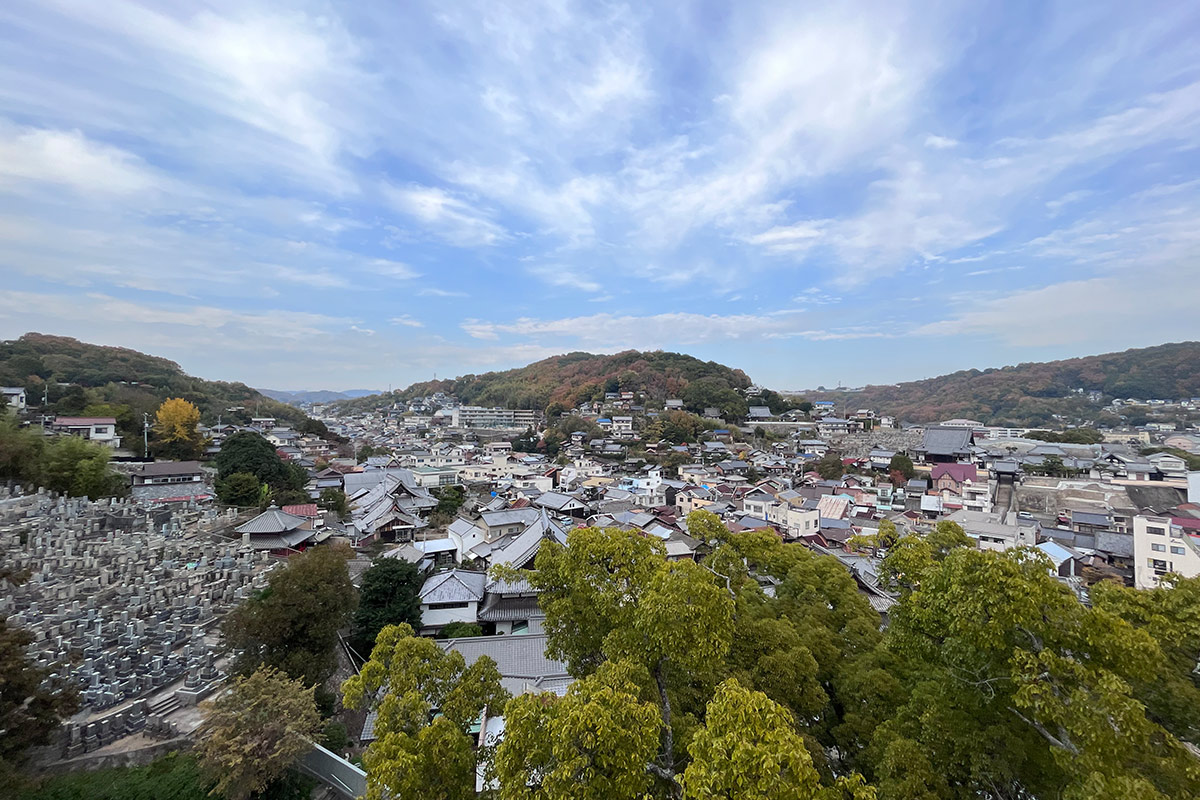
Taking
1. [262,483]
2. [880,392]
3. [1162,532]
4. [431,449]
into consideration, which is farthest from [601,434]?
[880,392]

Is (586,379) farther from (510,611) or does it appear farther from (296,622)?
(296,622)

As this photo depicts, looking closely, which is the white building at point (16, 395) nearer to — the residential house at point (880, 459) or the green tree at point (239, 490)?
the green tree at point (239, 490)

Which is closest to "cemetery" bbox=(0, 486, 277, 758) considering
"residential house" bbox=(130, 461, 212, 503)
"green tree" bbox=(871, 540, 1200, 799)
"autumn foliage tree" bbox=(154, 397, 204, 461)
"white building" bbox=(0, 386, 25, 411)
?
"residential house" bbox=(130, 461, 212, 503)

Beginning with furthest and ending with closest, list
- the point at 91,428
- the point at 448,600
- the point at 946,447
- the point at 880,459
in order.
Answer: the point at 880,459 → the point at 946,447 → the point at 91,428 → the point at 448,600

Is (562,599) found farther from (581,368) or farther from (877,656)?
(581,368)

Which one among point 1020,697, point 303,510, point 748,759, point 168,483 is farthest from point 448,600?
point 168,483

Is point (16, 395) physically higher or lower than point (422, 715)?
higher

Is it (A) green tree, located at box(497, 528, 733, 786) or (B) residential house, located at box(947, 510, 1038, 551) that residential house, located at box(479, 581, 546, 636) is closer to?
(A) green tree, located at box(497, 528, 733, 786)
